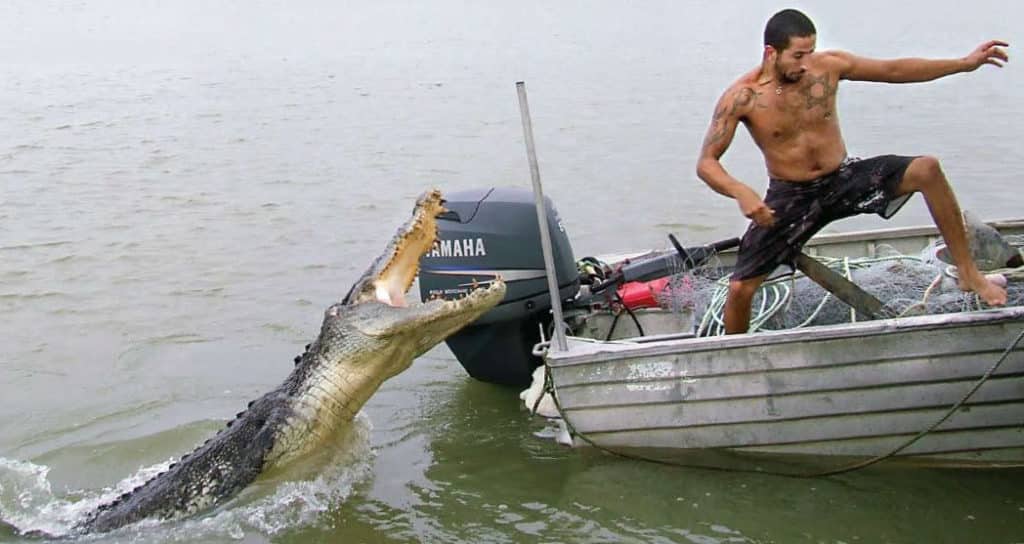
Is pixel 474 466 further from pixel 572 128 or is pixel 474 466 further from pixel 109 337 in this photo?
pixel 572 128

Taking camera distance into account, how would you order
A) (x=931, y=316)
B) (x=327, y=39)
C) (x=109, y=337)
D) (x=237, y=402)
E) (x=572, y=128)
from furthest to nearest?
(x=327, y=39)
(x=572, y=128)
(x=109, y=337)
(x=237, y=402)
(x=931, y=316)

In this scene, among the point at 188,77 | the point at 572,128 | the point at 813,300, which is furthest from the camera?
the point at 188,77

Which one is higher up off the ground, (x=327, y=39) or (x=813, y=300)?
(x=327, y=39)

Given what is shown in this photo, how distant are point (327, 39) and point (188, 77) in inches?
219

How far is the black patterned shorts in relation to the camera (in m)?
5.17

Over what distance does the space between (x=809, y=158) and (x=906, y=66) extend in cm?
61

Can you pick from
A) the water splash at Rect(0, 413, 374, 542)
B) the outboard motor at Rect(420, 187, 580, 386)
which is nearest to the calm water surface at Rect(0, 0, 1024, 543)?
the water splash at Rect(0, 413, 374, 542)

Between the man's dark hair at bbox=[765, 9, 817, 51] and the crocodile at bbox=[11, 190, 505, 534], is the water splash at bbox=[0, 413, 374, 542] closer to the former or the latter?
the crocodile at bbox=[11, 190, 505, 534]

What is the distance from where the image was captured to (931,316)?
4.93 meters

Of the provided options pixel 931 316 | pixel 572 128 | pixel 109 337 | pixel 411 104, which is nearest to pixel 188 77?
pixel 411 104

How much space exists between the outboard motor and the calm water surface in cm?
60

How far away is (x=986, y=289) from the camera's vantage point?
16.6 ft

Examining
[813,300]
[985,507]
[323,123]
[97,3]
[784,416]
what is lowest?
[985,507]

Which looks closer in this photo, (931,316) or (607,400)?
(931,316)
